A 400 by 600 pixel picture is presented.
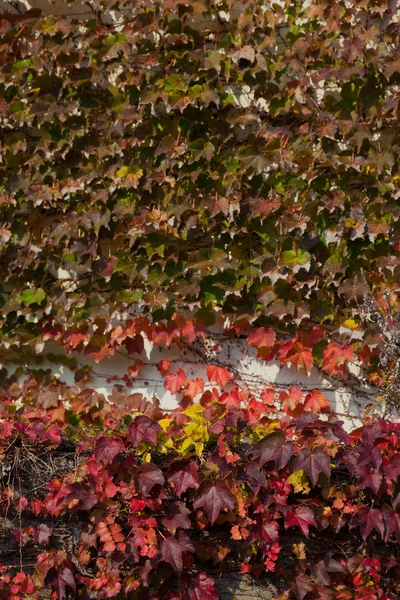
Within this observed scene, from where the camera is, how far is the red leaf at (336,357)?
128 inches

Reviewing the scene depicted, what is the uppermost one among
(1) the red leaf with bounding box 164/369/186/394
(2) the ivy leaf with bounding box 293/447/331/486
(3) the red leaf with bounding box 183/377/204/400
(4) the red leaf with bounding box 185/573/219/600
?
(2) the ivy leaf with bounding box 293/447/331/486

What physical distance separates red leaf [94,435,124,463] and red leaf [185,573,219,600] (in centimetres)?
55

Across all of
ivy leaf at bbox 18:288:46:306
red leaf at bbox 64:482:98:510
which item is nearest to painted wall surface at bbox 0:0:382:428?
ivy leaf at bbox 18:288:46:306

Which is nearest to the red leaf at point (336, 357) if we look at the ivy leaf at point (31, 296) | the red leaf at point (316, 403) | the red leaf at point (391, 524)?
the red leaf at point (316, 403)

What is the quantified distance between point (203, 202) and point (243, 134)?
0.40 meters

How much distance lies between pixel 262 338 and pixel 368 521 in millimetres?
989

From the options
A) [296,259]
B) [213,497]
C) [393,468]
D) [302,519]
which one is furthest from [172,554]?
[296,259]

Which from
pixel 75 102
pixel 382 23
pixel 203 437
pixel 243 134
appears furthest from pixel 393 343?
pixel 75 102

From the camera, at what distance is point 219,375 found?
3377 mm

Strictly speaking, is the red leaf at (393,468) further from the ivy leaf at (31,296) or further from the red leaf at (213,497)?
the ivy leaf at (31,296)

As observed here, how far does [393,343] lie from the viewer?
3.00m

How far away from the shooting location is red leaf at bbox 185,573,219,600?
2.60 meters

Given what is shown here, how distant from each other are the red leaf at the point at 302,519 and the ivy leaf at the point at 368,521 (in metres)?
0.15

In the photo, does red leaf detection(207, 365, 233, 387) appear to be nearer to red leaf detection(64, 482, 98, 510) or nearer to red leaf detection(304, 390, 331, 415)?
red leaf detection(304, 390, 331, 415)
